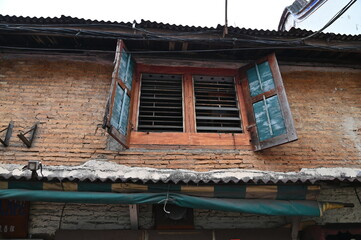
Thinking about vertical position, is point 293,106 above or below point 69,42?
below

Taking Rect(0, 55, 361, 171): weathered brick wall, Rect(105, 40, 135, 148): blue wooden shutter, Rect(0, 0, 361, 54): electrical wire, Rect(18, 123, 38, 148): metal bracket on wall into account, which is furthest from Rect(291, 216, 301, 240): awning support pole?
Rect(18, 123, 38, 148): metal bracket on wall

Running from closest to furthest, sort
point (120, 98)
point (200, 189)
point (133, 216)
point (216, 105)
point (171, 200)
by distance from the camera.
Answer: point (171, 200) < point (200, 189) < point (133, 216) < point (120, 98) < point (216, 105)

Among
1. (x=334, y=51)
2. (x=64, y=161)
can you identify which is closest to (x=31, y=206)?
(x=64, y=161)

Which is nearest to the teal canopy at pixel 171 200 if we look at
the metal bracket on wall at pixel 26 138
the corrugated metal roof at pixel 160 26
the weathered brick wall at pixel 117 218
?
the weathered brick wall at pixel 117 218

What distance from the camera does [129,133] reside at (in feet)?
17.9

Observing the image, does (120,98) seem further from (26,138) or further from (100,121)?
(26,138)

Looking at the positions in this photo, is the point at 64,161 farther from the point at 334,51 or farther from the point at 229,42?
the point at 334,51

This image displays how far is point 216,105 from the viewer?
6262mm

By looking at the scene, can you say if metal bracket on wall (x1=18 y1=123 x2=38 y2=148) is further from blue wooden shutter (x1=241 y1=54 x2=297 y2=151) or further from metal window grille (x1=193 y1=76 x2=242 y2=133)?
blue wooden shutter (x1=241 y1=54 x2=297 y2=151)

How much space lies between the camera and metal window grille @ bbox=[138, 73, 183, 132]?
583 centimetres

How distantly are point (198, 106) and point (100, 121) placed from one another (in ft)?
7.13

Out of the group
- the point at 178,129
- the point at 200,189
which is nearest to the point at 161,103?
the point at 178,129

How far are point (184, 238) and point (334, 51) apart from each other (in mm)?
5624

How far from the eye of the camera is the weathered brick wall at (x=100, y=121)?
523 cm
